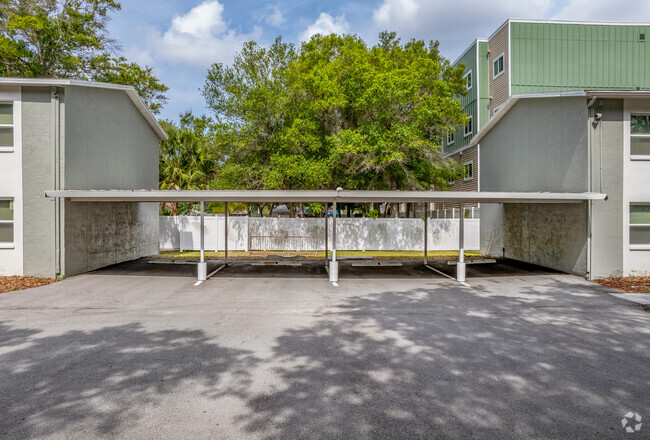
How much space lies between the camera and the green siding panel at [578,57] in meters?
20.6

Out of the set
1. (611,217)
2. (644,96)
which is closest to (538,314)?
(611,217)

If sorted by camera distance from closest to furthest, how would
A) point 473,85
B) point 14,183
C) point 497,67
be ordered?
point 14,183, point 497,67, point 473,85

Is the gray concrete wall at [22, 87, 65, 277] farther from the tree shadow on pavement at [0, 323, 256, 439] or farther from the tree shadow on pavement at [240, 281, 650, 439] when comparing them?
the tree shadow on pavement at [240, 281, 650, 439]

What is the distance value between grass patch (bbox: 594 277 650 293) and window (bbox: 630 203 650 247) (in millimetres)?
1080

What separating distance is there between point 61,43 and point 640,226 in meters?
27.6

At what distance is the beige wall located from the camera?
67.9ft

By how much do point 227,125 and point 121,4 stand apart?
36.1 feet

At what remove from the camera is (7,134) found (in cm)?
1041

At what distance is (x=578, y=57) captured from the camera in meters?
20.9

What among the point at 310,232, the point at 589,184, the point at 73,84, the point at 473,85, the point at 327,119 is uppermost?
the point at 473,85

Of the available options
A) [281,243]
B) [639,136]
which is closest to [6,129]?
[281,243]

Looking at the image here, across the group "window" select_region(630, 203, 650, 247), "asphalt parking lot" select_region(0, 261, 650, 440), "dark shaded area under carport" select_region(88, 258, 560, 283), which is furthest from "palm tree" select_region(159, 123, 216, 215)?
"window" select_region(630, 203, 650, 247)

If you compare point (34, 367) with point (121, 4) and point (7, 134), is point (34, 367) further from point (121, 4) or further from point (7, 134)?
point (121, 4)

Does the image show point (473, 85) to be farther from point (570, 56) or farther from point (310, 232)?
point (310, 232)
